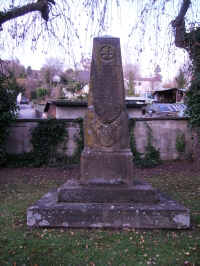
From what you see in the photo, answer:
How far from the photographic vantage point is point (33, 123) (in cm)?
1348

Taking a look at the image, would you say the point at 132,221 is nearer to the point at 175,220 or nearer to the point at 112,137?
the point at 175,220

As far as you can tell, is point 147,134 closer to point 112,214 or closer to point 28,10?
point 28,10

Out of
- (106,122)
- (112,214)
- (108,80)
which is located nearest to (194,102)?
(108,80)

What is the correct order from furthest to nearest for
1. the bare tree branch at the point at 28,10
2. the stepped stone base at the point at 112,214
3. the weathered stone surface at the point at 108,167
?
the bare tree branch at the point at 28,10 → the weathered stone surface at the point at 108,167 → the stepped stone base at the point at 112,214

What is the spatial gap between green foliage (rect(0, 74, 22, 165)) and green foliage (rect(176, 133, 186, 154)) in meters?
7.85

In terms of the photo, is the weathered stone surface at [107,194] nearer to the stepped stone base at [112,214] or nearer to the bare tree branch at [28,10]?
the stepped stone base at [112,214]

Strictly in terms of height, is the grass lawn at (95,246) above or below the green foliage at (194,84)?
below

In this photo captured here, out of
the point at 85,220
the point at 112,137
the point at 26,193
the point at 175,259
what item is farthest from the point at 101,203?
the point at 26,193

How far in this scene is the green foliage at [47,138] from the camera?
13305 mm

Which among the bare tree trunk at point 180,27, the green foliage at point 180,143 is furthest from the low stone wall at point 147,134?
the bare tree trunk at point 180,27

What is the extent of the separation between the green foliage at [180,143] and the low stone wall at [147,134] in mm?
113

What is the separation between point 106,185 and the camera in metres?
5.50

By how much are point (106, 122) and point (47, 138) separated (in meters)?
8.17

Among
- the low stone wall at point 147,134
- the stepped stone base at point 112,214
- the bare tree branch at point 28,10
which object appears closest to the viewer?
the stepped stone base at point 112,214
